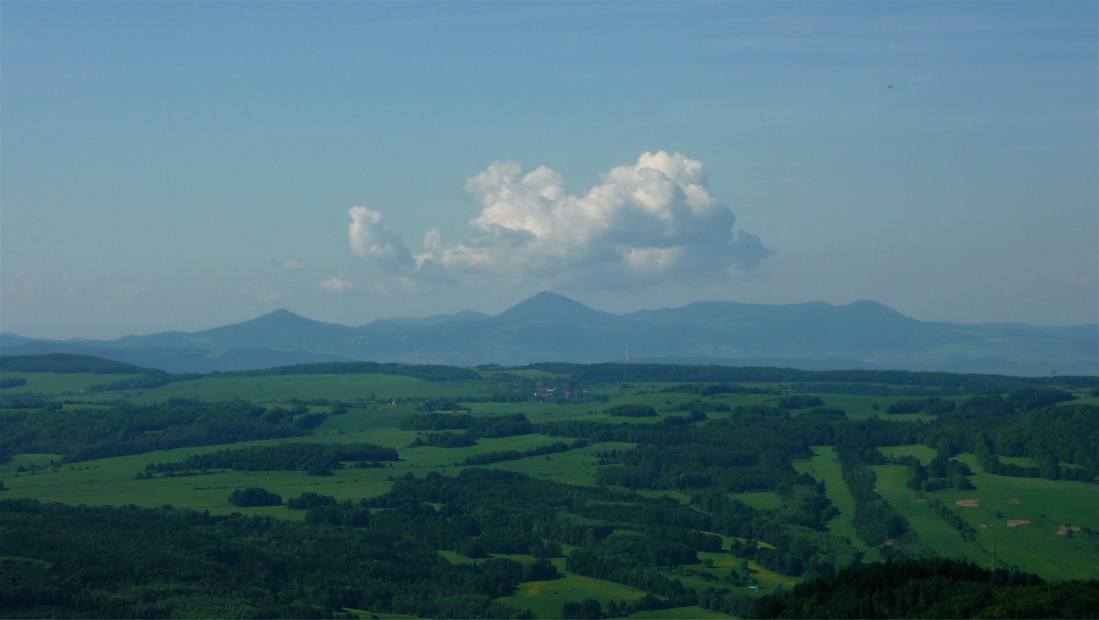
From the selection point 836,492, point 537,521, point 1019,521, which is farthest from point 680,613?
point 836,492

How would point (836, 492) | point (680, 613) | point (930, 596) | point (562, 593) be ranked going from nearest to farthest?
point (930, 596) < point (680, 613) < point (562, 593) < point (836, 492)

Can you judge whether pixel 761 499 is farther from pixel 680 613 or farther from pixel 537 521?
pixel 680 613

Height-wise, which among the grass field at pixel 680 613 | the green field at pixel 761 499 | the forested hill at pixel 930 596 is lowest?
the grass field at pixel 680 613

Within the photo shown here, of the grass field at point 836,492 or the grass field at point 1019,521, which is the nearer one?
the grass field at point 1019,521

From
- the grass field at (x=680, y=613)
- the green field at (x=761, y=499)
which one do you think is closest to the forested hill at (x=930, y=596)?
the grass field at (x=680, y=613)

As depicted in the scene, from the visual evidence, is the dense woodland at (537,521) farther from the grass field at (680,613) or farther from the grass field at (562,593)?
the grass field at (562,593)

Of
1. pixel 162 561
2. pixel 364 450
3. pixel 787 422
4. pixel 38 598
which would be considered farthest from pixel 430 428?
pixel 38 598
